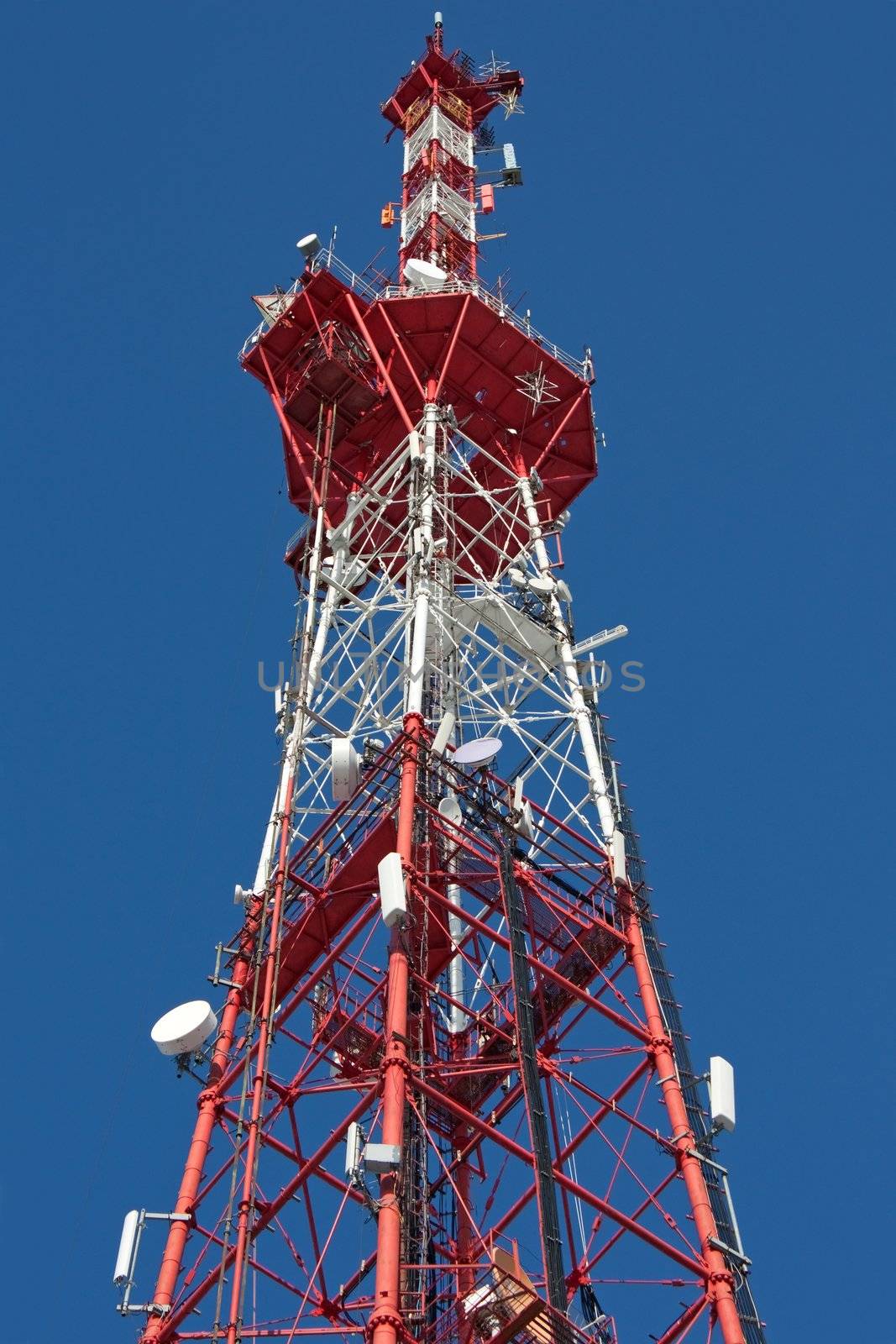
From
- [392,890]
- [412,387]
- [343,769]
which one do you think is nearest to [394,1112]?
[392,890]

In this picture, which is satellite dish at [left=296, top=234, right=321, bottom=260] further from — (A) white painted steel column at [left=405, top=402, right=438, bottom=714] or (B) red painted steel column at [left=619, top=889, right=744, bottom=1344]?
(B) red painted steel column at [left=619, top=889, right=744, bottom=1344]

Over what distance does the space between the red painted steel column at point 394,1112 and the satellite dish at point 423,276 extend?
18.8 m

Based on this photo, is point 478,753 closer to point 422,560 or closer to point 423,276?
point 422,560

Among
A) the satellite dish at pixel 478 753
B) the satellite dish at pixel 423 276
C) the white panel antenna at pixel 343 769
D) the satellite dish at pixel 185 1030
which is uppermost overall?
the satellite dish at pixel 423 276

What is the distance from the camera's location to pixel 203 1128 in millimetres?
31172

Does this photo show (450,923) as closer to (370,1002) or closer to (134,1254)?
(370,1002)

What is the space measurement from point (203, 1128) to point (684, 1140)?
27.4ft

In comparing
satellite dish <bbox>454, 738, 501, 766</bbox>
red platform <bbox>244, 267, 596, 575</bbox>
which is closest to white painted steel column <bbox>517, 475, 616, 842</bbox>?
red platform <bbox>244, 267, 596, 575</bbox>

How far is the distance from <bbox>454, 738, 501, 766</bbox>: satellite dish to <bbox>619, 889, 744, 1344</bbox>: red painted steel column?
159 inches

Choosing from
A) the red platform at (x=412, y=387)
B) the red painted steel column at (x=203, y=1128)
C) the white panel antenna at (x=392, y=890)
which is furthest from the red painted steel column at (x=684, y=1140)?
the red platform at (x=412, y=387)

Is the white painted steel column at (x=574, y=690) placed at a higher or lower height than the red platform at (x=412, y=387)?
lower

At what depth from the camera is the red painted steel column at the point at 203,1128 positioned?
92.0 ft

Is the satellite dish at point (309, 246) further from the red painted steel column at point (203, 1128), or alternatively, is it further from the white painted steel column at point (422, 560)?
the red painted steel column at point (203, 1128)

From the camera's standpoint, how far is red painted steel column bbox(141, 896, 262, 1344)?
28.0 metres
